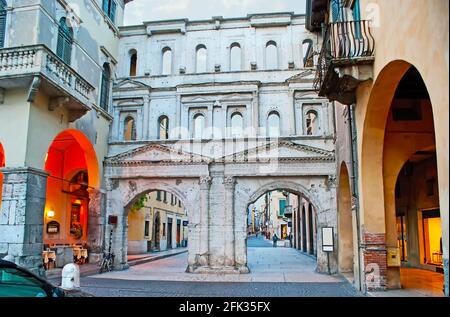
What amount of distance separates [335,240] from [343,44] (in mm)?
9391

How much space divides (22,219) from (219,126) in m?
9.59

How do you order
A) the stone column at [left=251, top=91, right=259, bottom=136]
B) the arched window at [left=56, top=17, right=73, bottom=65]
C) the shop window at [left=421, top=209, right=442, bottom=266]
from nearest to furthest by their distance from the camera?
the arched window at [left=56, top=17, right=73, bottom=65] → the shop window at [left=421, top=209, right=442, bottom=266] → the stone column at [left=251, top=91, right=259, bottom=136]

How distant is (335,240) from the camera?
16844mm

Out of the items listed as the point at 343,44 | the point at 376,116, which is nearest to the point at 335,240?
the point at 376,116

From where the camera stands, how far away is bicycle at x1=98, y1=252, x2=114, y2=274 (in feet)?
55.6

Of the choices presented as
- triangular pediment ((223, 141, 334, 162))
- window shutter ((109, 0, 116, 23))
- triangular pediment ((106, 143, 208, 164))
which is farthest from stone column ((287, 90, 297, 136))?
window shutter ((109, 0, 116, 23))

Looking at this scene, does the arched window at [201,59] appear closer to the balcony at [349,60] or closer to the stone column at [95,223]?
the stone column at [95,223]

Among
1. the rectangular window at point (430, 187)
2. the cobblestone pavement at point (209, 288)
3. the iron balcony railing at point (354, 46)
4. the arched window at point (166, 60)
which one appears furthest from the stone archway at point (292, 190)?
the iron balcony railing at point (354, 46)

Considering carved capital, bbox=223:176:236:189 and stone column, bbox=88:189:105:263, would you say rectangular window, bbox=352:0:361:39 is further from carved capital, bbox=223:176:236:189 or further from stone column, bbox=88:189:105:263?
stone column, bbox=88:189:105:263

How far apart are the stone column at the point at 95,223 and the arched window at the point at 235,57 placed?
878 centimetres

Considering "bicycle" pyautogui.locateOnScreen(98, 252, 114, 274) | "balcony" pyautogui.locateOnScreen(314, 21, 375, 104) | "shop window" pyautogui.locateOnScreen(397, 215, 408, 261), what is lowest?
"bicycle" pyautogui.locateOnScreen(98, 252, 114, 274)

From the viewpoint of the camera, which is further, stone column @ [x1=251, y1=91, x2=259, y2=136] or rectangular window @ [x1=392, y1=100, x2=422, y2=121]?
stone column @ [x1=251, y1=91, x2=259, y2=136]
